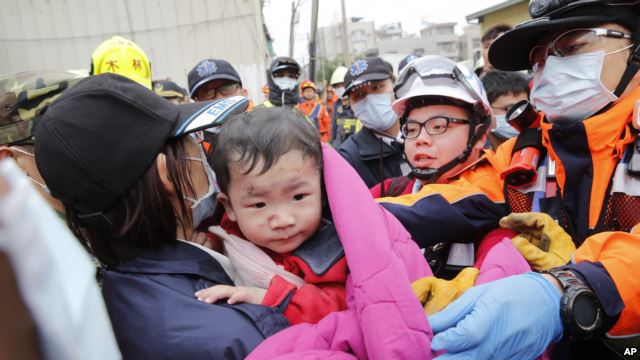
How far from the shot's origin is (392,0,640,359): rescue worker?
1383mm

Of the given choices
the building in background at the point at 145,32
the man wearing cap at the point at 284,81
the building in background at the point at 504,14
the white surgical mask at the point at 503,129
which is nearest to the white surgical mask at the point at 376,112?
the white surgical mask at the point at 503,129

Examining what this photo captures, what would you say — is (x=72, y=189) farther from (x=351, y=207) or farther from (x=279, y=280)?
(x=351, y=207)

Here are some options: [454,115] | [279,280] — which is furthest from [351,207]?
[454,115]

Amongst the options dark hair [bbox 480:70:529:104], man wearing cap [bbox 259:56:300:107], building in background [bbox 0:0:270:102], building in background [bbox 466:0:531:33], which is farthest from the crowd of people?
building in background [bbox 466:0:531:33]

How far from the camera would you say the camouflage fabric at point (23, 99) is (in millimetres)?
2121

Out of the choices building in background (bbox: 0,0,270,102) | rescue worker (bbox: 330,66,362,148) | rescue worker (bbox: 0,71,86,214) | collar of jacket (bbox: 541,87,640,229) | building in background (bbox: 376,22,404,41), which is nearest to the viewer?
collar of jacket (bbox: 541,87,640,229)

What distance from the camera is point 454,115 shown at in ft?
7.62

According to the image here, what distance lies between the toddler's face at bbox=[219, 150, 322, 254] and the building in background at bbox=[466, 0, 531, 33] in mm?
20171

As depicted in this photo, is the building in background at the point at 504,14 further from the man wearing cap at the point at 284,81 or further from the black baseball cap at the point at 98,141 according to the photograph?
the black baseball cap at the point at 98,141

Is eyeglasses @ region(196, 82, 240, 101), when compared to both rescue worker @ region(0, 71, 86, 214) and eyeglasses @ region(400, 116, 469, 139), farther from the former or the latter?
eyeglasses @ region(400, 116, 469, 139)

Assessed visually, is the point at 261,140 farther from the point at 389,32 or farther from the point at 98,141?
the point at 389,32

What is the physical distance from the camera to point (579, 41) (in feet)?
6.48

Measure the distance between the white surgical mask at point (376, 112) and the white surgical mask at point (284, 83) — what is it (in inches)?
127

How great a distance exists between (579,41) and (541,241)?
99cm
